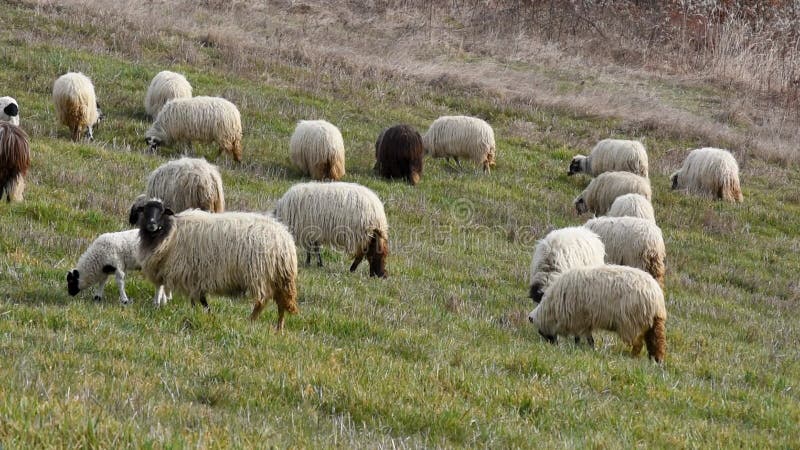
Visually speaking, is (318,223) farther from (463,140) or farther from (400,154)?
(463,140)

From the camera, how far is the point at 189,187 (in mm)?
11562

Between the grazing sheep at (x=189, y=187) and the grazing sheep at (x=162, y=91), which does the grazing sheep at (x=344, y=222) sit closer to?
the grazing sheep at (x=189, y=187)

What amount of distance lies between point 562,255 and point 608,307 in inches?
78.3

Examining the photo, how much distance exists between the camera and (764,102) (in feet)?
92.5

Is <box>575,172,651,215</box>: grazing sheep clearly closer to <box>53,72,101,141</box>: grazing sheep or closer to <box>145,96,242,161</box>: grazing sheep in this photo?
<box>145,96,242,161</box>: grazing sheep

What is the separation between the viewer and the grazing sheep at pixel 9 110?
1423 cm

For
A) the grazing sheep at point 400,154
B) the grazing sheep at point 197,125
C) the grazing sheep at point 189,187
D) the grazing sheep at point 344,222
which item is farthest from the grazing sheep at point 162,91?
the grazing sheep at point 344,222

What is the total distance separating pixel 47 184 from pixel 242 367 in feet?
24.7

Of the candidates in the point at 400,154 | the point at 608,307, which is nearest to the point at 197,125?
the point at 400,154

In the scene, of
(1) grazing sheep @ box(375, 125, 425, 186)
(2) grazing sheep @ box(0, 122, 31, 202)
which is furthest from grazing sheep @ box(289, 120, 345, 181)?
(2) grazing sheep @ box(0, 122, 31, 202)

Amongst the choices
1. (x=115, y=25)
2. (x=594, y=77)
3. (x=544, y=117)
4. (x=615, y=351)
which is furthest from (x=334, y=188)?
(x=594, y=77)

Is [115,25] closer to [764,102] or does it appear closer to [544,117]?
[544,117]

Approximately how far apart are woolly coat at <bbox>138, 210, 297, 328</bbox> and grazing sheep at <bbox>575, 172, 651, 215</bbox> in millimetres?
9362

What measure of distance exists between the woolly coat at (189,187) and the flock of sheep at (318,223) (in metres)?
0.02
